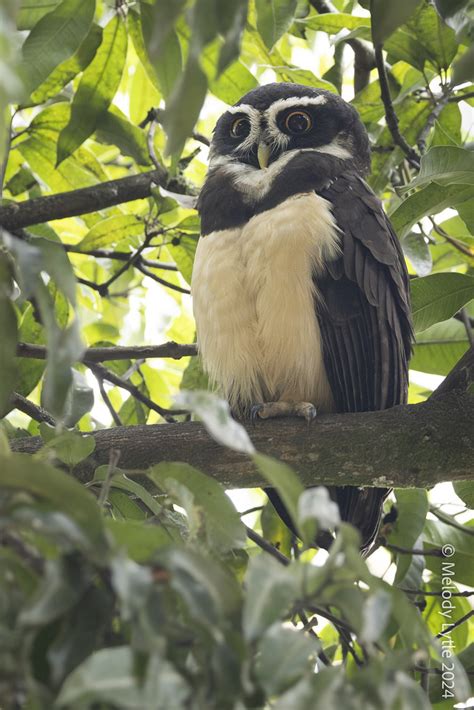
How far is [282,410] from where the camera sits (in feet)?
10.6

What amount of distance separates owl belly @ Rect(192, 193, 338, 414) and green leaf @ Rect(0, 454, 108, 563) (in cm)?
209

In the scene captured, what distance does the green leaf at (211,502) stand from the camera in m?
1.77

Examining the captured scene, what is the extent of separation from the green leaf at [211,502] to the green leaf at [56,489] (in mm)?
470

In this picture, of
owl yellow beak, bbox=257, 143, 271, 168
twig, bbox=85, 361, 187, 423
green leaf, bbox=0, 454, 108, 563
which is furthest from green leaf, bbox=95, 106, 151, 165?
green leaf, bbox=0, 454, 108, 563

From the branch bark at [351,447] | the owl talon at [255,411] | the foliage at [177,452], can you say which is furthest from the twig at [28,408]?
the owl talon at [255,411]

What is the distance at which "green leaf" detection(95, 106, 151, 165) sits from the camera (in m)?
3.73

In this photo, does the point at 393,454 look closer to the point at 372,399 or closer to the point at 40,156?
the point at 372,399

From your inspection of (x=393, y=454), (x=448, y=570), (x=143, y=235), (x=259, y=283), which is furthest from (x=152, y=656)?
(x=143, y=235)

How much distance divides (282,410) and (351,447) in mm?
549

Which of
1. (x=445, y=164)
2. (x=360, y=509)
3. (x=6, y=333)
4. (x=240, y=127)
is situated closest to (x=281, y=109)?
(x=240, y=127)

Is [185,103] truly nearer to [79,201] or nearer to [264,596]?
[264,596]

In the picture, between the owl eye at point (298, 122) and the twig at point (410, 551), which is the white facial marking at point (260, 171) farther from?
the twig at point (410, 551)

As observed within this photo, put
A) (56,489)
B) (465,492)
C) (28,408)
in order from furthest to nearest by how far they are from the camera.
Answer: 1. (465,492)
2. (28,408)
3. (56,489)

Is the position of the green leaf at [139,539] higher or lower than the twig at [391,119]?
lower
